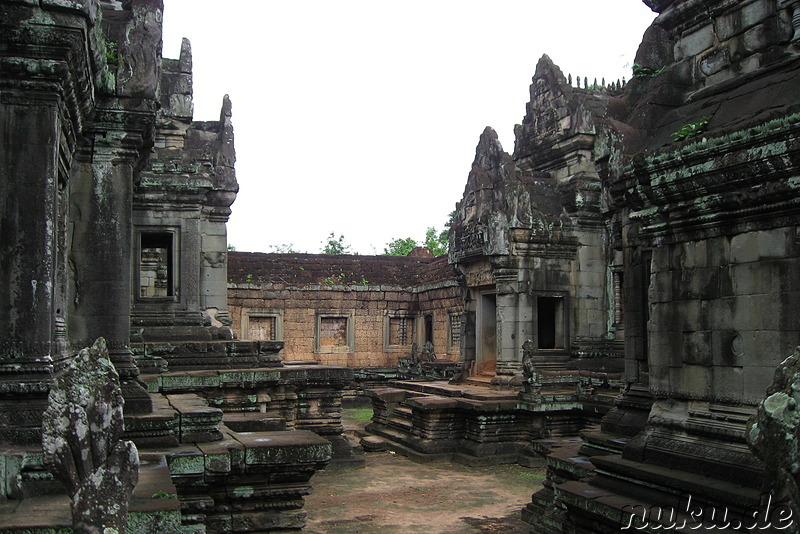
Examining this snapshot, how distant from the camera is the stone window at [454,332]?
23.0m

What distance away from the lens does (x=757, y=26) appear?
18.6 feet

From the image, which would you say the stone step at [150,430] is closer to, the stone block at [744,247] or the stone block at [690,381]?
the stone block at [690,381]

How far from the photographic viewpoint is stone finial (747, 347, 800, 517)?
2.91m

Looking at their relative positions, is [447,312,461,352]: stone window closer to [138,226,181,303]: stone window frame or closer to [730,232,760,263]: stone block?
[138,226,181,303]: stone window frame

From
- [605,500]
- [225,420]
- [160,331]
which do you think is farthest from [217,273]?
[605,500]

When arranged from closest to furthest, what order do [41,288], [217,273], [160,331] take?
[41,288] < [160,331] < [217,273]

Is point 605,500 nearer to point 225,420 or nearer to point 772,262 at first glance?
point 772,262

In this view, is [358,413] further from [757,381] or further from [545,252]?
[757,381]

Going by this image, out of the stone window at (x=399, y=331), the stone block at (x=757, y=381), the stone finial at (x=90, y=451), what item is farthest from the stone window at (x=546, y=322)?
the stone finial at (x=90, y=451)

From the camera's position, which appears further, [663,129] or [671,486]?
[663,129]

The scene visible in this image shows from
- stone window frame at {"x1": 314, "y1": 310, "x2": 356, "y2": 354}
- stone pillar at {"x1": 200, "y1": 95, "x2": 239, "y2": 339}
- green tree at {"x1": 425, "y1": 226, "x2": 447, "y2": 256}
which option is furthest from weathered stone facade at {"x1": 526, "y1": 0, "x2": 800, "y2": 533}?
green tree at {"x1": 425, "y1": 226, "x2": 447, "y2": 256}

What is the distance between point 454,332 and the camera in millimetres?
23219

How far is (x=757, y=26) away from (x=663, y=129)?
961mm

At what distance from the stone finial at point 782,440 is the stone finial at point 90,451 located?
9.16ft
